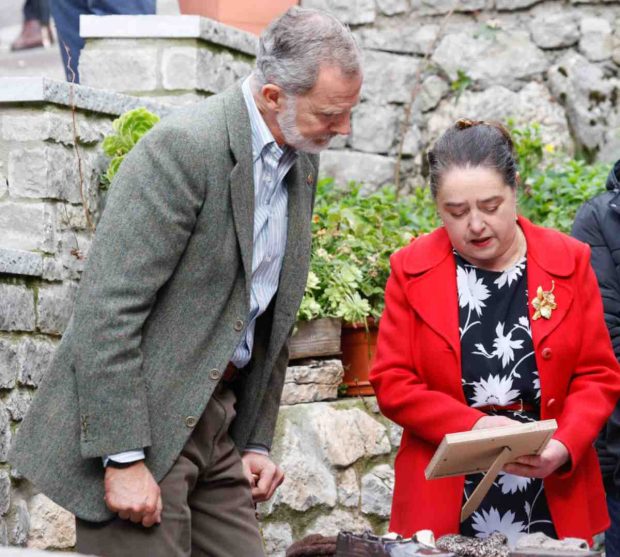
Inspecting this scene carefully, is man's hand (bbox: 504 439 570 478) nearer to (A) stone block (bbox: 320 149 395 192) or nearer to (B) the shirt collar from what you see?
(B) the shirt collar

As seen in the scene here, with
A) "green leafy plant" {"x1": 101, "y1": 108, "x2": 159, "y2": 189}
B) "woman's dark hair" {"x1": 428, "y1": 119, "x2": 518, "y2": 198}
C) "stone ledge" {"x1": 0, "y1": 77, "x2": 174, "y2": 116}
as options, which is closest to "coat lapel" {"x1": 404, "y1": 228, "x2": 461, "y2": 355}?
"woman's dark hair" {"x1": 428, "y1": 119, "x2": 518, "y2": 198}

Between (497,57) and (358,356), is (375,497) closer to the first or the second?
(358,356)

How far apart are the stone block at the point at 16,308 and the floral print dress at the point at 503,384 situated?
1.43 meters

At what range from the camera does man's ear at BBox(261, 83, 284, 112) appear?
2.79 metres

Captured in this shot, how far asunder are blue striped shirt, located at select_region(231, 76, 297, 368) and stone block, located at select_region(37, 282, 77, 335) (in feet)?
3.93

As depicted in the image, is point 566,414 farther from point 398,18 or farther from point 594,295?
point 398,18

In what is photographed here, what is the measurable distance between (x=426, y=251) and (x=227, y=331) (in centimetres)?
66

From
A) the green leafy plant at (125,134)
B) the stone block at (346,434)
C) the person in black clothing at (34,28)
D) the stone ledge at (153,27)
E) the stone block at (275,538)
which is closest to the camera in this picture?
Result: the green leafy plant at (125,134)

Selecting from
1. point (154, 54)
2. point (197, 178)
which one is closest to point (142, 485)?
point (197, 178)

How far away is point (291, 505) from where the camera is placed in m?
4.47

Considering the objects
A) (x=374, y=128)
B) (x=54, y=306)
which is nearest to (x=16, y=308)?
(x=54, y=306)

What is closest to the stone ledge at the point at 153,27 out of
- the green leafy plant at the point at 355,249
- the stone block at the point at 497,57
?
the green leafy plant at the point at 355,249

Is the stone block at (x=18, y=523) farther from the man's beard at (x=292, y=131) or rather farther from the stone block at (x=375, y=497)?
the man's beard at (x=292, y=131)

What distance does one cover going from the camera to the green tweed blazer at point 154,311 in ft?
8.54
